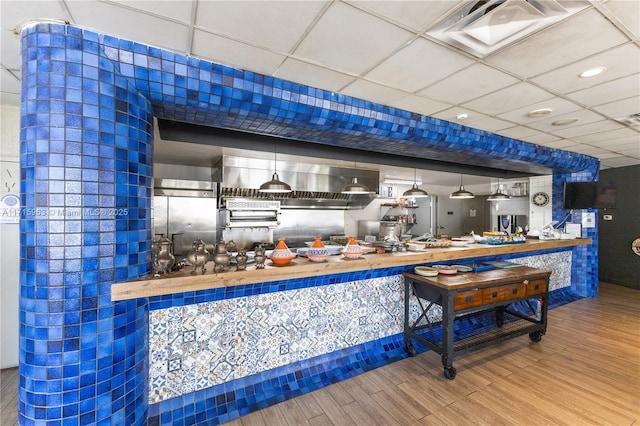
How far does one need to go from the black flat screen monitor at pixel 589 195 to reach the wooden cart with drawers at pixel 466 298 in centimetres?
270

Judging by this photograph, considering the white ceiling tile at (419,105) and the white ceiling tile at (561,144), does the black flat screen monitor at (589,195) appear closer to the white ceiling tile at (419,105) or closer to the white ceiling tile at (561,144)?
the white ceiling tile at (561,144)

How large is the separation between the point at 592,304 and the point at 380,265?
4899mm

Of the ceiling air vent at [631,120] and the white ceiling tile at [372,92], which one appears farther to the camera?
the ceiling air vent at [631,120]

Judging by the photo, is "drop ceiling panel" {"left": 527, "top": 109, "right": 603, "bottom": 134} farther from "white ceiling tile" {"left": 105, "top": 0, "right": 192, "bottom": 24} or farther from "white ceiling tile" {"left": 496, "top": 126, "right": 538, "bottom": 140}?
"white ceiling tile" {"left": 105, "top": 0, "right": 192, "bottom": 24}

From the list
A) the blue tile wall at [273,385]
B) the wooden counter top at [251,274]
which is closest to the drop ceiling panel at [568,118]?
the wooden counter top at [251,274]

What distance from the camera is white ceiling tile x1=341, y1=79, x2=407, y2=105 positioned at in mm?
2521

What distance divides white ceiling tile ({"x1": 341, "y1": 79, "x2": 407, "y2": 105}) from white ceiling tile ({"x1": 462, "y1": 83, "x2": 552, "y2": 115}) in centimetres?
79

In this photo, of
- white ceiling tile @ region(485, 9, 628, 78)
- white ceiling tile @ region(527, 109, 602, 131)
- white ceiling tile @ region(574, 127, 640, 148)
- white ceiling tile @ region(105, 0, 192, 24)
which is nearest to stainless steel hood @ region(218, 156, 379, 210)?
white ceiling tile @ region(527, 109, 602, 131)

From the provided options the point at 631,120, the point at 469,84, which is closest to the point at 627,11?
the point at 469,84

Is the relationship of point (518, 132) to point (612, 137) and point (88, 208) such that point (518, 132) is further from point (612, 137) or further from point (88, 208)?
point (88, 208)

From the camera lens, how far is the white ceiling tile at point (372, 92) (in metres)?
2.52

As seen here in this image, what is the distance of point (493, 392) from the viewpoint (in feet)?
8.30

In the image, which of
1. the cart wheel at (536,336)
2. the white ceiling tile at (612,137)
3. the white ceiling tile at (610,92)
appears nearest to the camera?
the white ceiling tile at (610,92)

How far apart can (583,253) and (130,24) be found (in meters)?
7.83
